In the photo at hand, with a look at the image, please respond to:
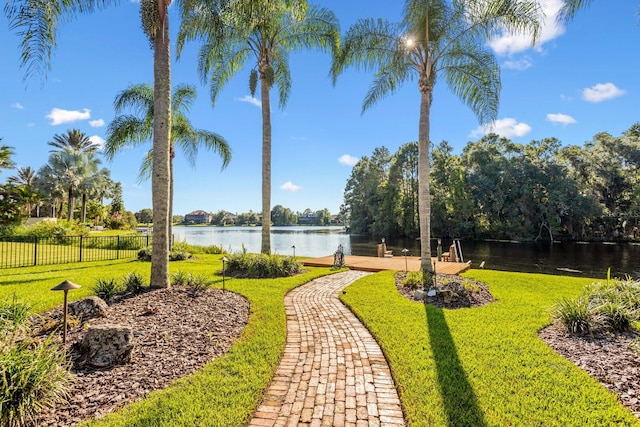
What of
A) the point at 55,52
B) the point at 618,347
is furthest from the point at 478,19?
the point at 55,52

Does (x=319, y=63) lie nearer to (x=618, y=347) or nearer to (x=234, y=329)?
(x=234, y=329)

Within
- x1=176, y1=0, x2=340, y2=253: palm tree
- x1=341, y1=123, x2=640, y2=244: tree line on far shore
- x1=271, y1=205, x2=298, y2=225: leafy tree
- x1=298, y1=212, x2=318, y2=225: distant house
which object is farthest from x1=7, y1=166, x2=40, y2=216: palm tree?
x1=298, y1=212, x2=318, y2=225: distant house

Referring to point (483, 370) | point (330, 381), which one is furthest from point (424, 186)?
point (330, 381)

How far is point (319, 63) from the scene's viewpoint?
39.5ft

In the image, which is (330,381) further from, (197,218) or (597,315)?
(197,218)

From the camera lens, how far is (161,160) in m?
6.70

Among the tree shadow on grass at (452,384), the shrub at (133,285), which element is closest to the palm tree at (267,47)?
the shrub at (133,285)

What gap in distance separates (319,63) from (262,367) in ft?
37.6

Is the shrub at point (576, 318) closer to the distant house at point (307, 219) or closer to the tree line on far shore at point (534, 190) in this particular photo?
the tree line on far shore at point (534, 190)

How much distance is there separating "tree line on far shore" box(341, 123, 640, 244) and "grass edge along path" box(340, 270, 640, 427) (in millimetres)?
31941

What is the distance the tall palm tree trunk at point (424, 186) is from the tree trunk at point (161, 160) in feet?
21.5

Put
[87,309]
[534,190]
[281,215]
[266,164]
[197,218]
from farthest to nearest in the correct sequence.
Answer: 1. [197,218]
2. [281,215]
3. [534,190]
4. [266,164]
5. [87,309]

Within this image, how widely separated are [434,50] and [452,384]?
29.9ft

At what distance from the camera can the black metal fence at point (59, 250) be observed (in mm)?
11688
